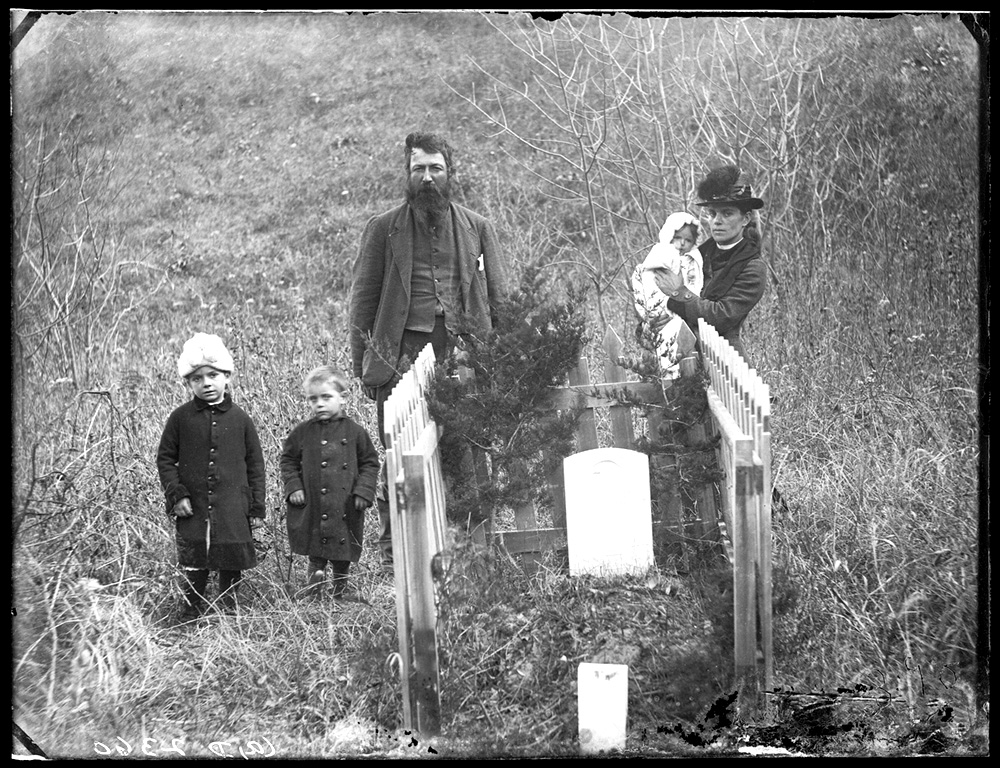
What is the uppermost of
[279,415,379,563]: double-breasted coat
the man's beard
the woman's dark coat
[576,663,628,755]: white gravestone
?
the man's beard

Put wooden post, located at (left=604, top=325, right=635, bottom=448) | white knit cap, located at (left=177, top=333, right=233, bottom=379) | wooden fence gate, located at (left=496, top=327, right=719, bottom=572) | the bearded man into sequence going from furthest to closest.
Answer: wooden post, located at (left=604, top=325, right=635, bottom=448)
the bearded man
wooden fence gate, located at (left=496, top=327, right=719, bottom=572)
white knit cap, located at (left=177, top=333, right=233, bottom=379)

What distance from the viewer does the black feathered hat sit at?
5.41 m

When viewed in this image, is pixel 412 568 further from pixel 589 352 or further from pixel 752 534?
pixel 589 352

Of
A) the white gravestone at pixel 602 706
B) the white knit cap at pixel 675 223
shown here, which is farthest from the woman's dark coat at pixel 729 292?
the white gravestone at pixel 602 706

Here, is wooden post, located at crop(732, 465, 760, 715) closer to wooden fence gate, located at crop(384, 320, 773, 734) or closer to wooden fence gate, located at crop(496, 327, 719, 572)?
wooden fence gate, located at crop(384, 320, 773, 734)

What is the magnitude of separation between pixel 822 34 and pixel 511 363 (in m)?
3.61

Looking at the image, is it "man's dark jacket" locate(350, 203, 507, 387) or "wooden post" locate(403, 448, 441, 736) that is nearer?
"wooden post" locate(403, 448, 441, 736)

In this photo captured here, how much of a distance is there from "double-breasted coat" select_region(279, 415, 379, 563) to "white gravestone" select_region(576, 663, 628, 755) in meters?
1.36

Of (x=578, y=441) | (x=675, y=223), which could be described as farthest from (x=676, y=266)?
(x=578, y=441)

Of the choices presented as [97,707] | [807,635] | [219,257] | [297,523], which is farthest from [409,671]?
[219,257]

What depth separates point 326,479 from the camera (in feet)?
16.0

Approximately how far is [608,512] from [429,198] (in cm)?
183

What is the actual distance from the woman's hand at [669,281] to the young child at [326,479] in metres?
1.82

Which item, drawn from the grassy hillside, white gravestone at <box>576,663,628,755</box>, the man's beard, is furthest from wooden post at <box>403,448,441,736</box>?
the man's beard
